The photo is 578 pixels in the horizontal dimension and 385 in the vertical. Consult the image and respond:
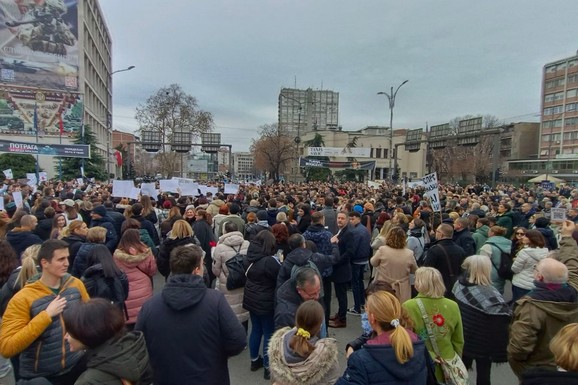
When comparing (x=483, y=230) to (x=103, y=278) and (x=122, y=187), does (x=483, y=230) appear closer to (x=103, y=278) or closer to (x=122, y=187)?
(x=103, y=278)

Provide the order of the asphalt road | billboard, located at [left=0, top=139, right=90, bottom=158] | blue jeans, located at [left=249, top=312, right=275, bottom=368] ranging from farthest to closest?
billboard, located at [left=0, top=139, right=90, bottom=158] → blue jeans, located at [left=249, top=312, right=275, bottom=368] → the asphalt road

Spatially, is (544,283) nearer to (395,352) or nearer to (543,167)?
(395,352)

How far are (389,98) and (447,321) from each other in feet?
82.0

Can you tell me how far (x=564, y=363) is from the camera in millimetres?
2105

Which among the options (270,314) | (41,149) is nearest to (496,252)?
(270,314)

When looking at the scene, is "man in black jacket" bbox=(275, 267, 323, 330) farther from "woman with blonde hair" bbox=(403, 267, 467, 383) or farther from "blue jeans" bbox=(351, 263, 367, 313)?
"blue jeans" bbox=(351, 263, 367, 313)

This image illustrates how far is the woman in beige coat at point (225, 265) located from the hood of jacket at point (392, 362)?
2805 millimetres

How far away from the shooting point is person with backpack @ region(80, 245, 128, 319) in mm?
3621

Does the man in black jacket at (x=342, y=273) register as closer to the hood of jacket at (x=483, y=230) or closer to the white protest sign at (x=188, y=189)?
the hood of jacket at (x=483, y=230)

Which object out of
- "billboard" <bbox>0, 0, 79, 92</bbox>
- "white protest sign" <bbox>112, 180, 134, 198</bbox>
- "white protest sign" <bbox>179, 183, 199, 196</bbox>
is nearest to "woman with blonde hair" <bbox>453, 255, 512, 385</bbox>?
"white protest sign" <bbox>112, 180, 134, 198</bbox>

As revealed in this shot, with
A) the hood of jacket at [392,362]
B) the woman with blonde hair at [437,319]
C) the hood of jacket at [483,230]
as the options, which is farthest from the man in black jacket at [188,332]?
the hood of jacket at [483,230]

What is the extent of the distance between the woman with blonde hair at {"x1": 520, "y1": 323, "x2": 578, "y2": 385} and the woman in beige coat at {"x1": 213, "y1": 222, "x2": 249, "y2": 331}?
3337 millimetres

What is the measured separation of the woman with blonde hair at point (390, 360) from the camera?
84.7 inches

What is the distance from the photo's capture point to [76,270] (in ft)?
13.7
